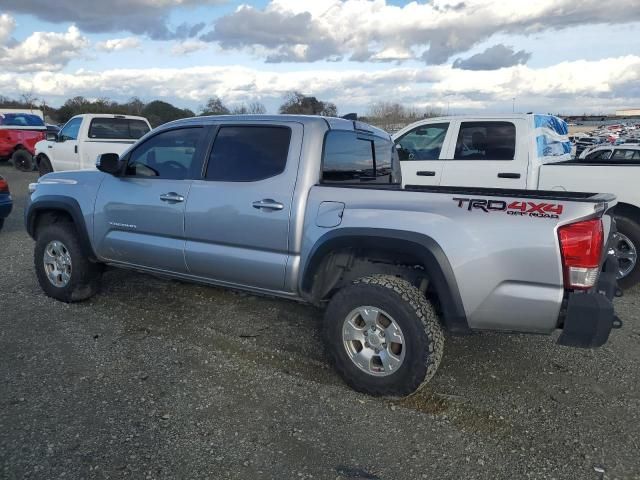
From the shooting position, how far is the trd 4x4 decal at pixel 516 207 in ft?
9.80

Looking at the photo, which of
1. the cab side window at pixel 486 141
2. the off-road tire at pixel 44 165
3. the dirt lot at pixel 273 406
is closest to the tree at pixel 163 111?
the off-road tire at pixel 44 165

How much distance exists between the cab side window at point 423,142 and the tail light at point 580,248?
4.51m

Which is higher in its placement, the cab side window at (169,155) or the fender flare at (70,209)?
the cab side window at (169,155)

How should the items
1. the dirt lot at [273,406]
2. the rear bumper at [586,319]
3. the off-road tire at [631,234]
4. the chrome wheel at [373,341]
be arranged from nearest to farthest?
the dirt lot at [273,406] → the rear bumper at [586,319] → the chrome wheel at [373,341] → the off-road tire at [631,234]

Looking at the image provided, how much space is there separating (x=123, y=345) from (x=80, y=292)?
45.2 inches

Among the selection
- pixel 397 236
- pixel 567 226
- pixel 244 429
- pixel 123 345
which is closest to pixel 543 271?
pixel 567 226

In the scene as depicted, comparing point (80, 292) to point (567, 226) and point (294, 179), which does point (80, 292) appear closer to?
point (294, 179)

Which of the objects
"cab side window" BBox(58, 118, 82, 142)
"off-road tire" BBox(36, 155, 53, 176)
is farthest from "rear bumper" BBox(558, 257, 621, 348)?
"off-road tire" BBox(36, 155, 53, 176)

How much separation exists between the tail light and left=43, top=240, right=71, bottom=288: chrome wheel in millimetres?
4292

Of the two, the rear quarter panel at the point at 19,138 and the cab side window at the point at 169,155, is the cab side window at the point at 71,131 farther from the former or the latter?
the cab side window at the point at 169,155

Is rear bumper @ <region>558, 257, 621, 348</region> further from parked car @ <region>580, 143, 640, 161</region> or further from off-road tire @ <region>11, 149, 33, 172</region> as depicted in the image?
off-road tire @ <region>11, 149, 33, 172</region>

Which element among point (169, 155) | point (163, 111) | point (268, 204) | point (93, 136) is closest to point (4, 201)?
point (93, 136)

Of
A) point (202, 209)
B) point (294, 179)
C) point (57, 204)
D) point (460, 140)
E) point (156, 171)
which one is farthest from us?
point (460, 140)

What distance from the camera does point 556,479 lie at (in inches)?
108
